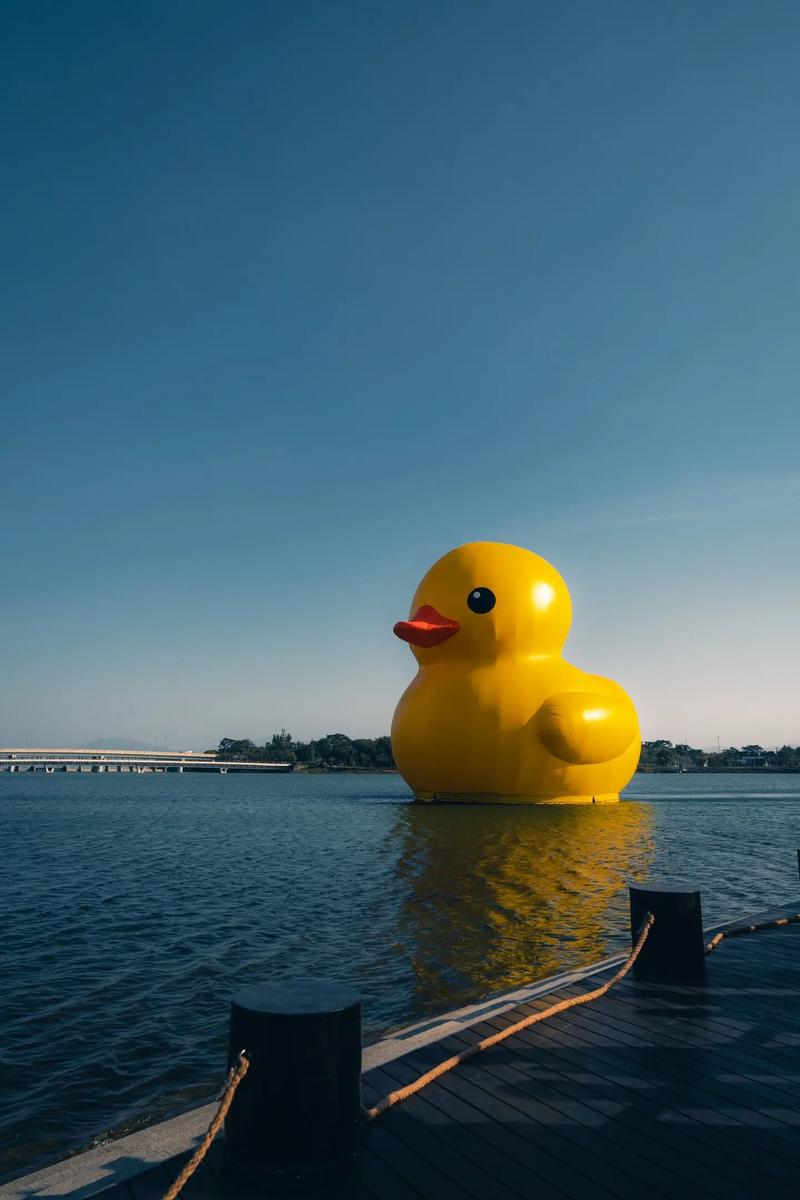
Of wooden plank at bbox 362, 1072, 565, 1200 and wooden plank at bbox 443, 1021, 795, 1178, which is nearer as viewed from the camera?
wooden plank at bbox 362, 1072, 565, 1200

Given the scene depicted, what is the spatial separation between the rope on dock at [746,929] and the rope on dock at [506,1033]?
163cm

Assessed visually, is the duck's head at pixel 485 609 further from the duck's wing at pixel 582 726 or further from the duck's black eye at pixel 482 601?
the duck's wing at pixel 582 726

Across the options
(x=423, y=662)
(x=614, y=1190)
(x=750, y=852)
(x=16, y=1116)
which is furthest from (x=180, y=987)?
(x=423, y=662)

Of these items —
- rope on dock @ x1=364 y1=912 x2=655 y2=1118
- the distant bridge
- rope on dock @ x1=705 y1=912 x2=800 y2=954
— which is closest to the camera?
rope on dock @ x1=364 y1=912 x2=655 y2=1118

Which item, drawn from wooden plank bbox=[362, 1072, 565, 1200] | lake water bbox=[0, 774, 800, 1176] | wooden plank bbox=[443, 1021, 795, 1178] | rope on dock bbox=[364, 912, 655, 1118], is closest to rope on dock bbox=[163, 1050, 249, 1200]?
rope on dock bbox=[364, 912, 655, 1118]

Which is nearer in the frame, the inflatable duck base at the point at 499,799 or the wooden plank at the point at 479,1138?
the wooden plank at the point at 479,1138

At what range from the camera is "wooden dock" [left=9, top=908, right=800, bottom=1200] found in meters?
3.36

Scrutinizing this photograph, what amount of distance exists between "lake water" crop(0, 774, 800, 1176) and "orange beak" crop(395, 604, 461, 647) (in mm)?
6110

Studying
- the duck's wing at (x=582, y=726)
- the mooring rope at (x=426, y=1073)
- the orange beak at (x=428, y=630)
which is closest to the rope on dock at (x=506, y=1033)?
the mooring rope at (x=426, y=1073)

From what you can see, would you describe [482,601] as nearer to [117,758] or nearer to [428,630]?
[428,630]

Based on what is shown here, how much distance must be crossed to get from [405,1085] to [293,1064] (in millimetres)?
1168

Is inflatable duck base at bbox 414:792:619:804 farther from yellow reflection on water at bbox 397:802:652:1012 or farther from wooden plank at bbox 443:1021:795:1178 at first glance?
wooden plank at bbox 443:1021:795:1178

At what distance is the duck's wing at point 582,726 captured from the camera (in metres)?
24.9

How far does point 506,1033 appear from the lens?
509 cm
